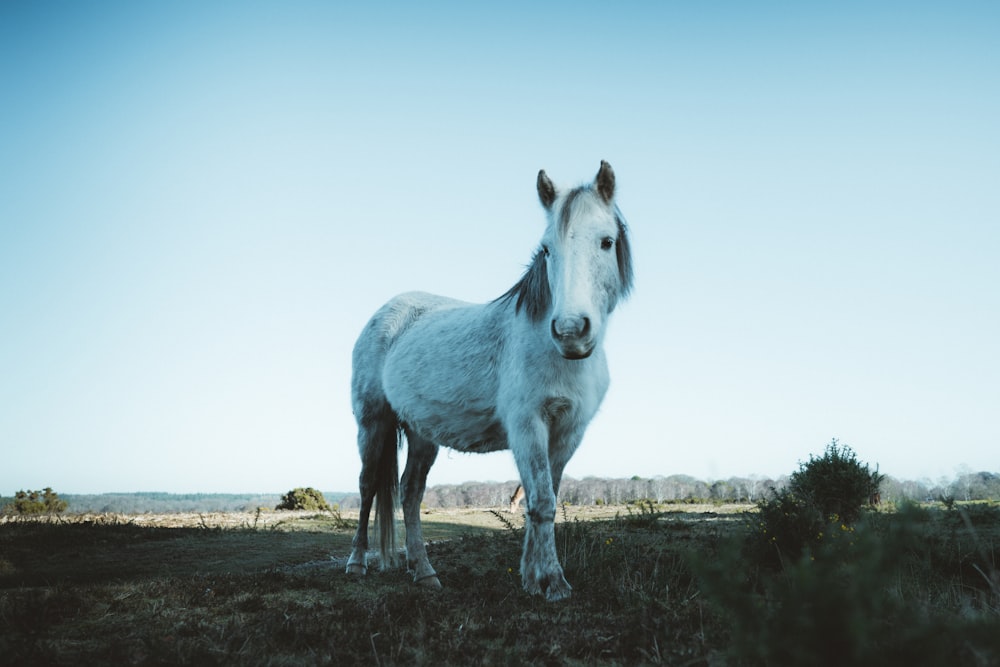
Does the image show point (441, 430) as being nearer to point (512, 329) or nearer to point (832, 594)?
point (512, 329)

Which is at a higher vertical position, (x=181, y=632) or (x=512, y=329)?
(x=512, y=329)

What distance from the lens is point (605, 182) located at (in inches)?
203

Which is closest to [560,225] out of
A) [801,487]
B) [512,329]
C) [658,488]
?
[512,329]

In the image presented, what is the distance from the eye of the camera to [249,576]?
552 cm

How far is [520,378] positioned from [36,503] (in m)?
20.8

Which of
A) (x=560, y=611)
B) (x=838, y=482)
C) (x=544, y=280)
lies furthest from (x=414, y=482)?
(x=838, y=482)

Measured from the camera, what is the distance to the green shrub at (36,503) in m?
18.2

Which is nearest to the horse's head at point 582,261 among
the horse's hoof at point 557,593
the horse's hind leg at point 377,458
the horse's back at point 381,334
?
the horse's hoof at point 557,593

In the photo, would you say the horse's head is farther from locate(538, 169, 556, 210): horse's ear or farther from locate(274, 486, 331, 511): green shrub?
locate(274, 486, 331, 511): green shrub

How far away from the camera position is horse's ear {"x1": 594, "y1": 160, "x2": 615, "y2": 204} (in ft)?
16.8

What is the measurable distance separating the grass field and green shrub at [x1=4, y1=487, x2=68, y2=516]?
13.9 meters

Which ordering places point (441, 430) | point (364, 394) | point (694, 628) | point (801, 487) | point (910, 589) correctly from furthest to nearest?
1. point (801, 487)
2. point (364, 394)
3. point (441, 430)
4. point (910, 589)
5. point (694, 628)

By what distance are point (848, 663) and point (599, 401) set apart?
14.0 feet

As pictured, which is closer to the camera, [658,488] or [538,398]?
[538,398]
